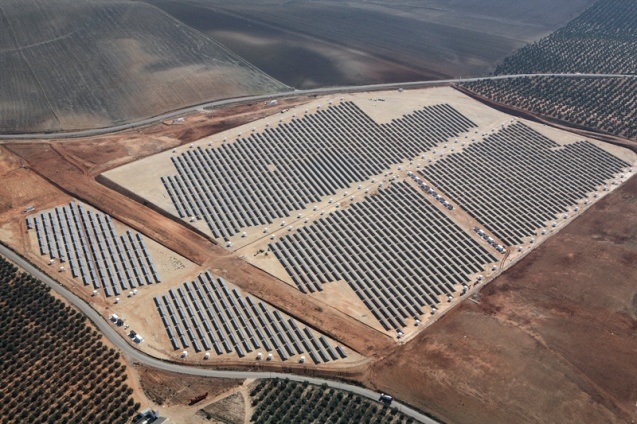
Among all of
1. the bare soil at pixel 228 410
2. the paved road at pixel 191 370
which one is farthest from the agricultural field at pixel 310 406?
the bare soil at pixel 228 410

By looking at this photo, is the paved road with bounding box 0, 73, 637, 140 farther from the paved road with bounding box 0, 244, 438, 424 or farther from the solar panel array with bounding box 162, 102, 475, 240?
the paved road with bounding box 0, 244, 438, 424

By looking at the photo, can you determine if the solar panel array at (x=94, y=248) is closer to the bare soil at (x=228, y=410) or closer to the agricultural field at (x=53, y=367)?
the agricultural field at (x=53, y=367)

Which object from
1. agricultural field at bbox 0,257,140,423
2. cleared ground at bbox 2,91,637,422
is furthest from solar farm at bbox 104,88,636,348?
agricultural field at bbox 0,257,140,423

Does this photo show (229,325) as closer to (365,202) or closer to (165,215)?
(165,215)

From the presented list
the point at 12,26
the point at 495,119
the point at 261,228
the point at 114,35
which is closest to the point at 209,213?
the point at 261,228

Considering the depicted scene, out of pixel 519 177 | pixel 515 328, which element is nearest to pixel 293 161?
pixel 519 177

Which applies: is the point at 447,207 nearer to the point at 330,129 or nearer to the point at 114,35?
the point at 330,129
